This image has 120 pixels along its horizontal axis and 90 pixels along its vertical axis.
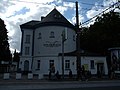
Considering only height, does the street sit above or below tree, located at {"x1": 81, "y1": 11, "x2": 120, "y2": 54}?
below

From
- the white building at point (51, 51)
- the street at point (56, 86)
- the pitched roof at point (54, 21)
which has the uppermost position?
the pitched roof at point (54, 21)

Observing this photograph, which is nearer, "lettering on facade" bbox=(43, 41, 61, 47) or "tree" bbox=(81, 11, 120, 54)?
"lettering on facade" bbox=(43, 41, 61, 47)

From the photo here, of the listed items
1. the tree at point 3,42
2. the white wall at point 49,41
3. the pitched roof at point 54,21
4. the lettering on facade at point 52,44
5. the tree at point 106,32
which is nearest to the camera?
the white wall at point 49,41

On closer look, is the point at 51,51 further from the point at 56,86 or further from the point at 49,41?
the point at 56,86

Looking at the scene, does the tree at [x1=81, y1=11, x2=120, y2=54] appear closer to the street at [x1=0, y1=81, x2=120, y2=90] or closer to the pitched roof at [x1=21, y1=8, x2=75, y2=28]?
the pitched roof at [x1=21, y1=8, x2=75, y2=28]

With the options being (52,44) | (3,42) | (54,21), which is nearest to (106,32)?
(54,21)

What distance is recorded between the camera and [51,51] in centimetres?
4259

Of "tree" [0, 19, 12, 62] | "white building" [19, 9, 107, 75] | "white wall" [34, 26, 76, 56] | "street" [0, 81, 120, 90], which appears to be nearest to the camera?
"street" [0, 81, 120, 90]

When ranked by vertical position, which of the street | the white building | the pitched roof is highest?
the pitched roof

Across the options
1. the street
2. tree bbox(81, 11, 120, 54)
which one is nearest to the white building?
tree bbox(81, 11, 120, 54)

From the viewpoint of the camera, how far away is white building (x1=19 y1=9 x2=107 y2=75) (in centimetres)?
4091

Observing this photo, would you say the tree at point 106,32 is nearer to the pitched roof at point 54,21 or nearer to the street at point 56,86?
the pitched roof at point 54,21

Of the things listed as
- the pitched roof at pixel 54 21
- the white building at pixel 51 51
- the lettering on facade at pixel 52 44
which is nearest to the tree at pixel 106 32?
the white building at pixel 51 51

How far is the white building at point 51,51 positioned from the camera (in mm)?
40906
